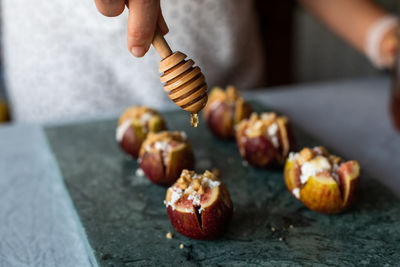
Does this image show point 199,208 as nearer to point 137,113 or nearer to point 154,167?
point 154,167

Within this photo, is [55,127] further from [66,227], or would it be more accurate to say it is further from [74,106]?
[66,227]

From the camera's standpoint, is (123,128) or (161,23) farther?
(123,128)

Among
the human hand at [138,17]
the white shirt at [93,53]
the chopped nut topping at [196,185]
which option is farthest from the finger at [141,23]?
the white shirt at [93,53]

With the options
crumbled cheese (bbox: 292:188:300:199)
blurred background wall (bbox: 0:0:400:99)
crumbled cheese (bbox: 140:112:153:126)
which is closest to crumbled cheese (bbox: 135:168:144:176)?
crumbled cheese (bbox: 140:112:153:126)

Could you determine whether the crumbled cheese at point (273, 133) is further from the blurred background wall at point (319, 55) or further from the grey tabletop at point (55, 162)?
the blurred background wall at point (319, 55)

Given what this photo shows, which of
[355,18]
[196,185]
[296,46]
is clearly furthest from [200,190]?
[296,46]

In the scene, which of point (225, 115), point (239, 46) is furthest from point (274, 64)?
point (225, 115)

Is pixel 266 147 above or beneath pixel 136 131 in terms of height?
beneath
